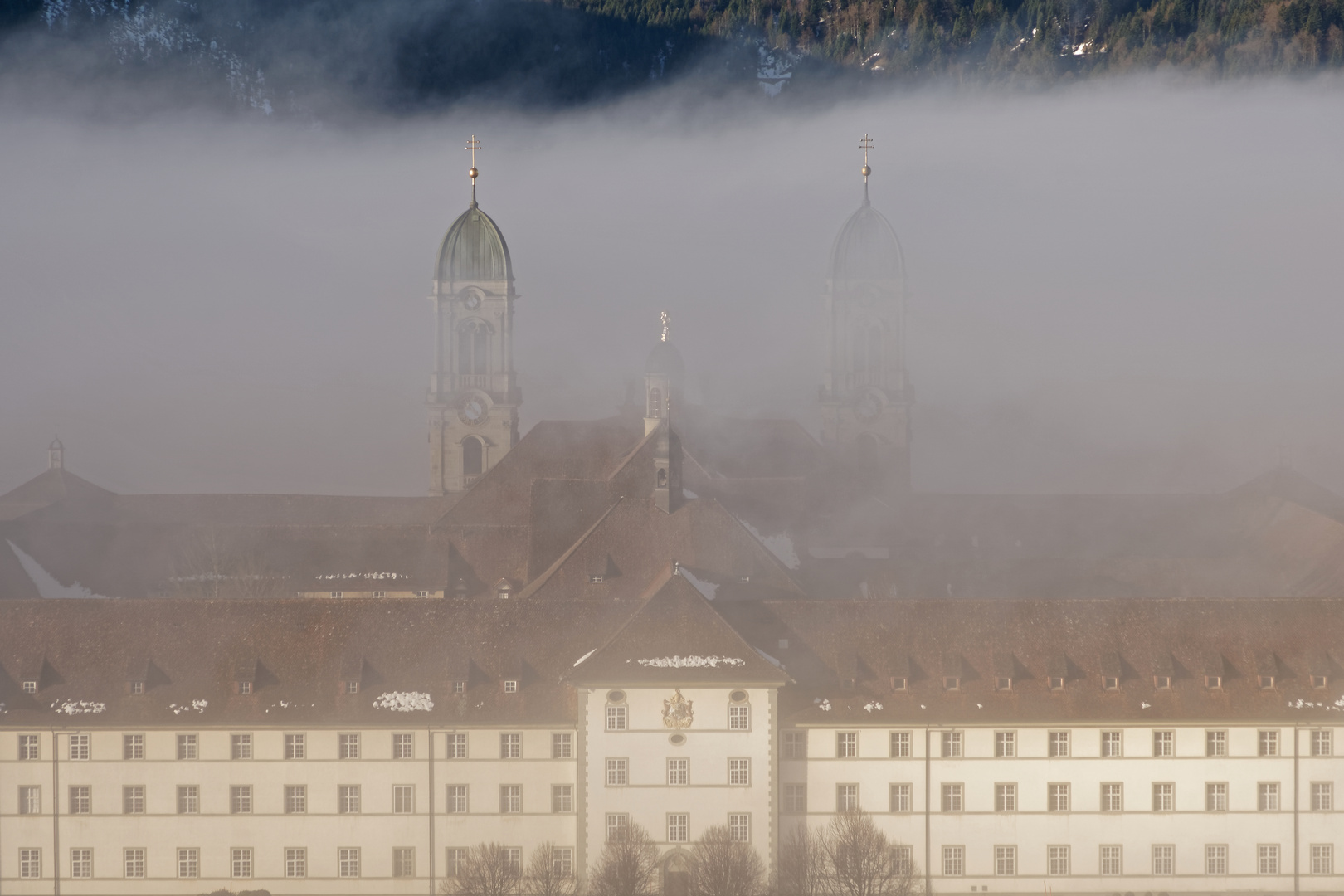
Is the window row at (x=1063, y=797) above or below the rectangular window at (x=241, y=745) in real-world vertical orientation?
below

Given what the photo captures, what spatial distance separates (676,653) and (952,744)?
9.98 m

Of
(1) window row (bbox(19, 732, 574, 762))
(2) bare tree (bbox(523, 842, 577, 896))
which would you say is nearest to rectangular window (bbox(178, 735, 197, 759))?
(1) window row (bbox(19, 732, 574, 762))

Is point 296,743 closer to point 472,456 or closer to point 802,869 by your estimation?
point 802,869

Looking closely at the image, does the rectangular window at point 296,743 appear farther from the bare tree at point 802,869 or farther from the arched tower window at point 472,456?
the arched tower window at point 472,456

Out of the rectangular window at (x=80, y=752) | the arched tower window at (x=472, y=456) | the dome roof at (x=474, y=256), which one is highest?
the dome roof at (x=474, y=256)

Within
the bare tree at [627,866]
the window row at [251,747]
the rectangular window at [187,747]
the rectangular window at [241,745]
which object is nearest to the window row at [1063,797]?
the bare tree at [627,866]

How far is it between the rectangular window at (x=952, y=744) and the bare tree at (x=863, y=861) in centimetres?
342

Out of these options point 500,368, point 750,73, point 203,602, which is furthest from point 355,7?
point 203,602

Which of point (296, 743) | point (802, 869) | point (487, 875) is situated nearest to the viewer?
point (487, 875)

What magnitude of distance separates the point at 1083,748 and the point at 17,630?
37348 millimetres

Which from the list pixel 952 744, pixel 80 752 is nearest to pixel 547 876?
pixel 952 744

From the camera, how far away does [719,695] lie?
71625mm

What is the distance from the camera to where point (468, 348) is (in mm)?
145375

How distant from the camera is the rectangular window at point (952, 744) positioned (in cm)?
7256
